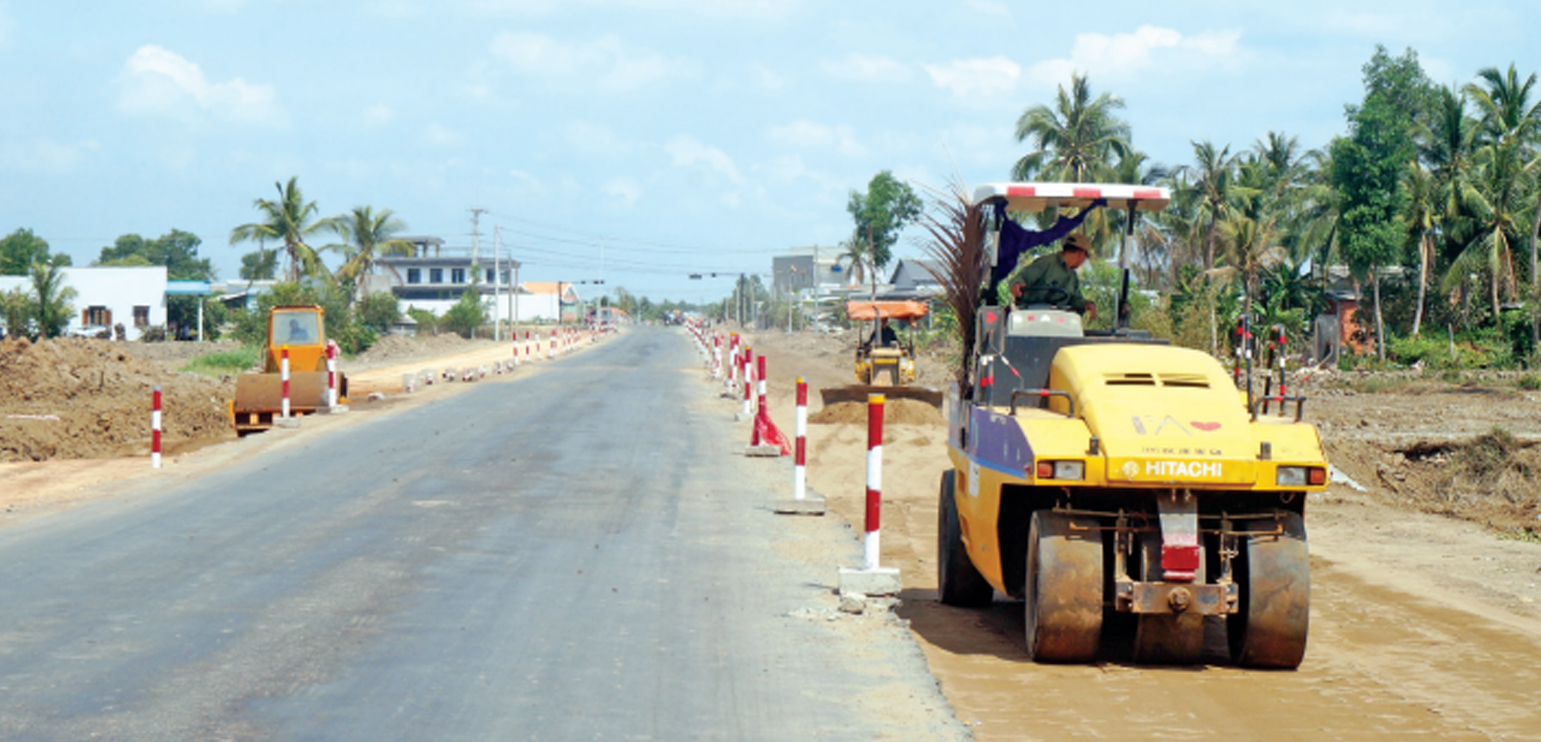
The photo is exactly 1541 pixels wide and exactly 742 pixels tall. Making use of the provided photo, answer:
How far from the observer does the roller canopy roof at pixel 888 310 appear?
2686 cm

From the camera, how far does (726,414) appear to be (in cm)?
2383

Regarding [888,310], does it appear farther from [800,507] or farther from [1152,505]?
[1152,505]

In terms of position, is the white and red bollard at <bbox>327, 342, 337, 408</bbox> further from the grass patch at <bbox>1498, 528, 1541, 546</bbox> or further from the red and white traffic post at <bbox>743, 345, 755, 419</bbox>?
the grass patch at <bbox>1498, 528, 1541, 546</bbox>

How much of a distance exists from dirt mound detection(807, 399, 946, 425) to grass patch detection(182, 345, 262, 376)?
24.8 metres

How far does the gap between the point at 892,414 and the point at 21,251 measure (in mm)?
115036

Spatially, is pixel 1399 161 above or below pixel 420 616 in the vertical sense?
above

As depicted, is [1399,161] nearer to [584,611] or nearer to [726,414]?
[726,414]

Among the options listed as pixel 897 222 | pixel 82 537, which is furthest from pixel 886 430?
pixel 897 222

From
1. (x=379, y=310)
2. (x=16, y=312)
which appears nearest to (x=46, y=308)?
(x=16, y=312)

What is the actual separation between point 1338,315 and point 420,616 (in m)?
52.8

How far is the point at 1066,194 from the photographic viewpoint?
812 cm

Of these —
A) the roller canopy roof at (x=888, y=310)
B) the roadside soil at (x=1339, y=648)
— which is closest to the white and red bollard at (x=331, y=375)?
the roadside soil at (x=1339, y=648)

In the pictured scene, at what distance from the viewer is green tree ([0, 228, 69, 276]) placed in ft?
340

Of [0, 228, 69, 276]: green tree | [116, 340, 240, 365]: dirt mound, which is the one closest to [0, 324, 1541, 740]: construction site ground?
[116, 340, 240, 365]: dirt mound
